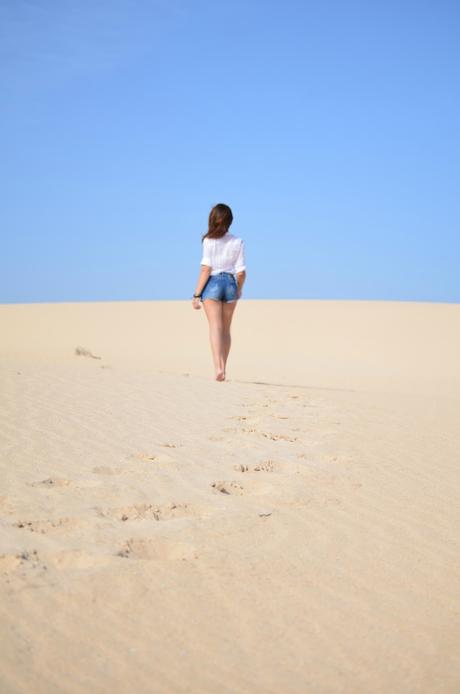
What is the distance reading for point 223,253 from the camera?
25.9 feet

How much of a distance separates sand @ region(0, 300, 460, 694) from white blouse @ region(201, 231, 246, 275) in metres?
1.55

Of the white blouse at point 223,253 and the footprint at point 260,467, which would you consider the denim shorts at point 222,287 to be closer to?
the white blouse at point 223,253

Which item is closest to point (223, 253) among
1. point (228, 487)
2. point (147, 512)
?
point (228, 487)

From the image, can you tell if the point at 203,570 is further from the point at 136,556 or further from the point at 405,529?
the point at 405,529

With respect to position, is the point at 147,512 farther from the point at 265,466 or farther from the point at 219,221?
the point at 219,221

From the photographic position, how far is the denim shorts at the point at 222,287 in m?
7.93

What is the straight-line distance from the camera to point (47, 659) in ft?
7.05

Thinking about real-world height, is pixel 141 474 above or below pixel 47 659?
above

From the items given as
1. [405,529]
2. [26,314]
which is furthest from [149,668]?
[26,314]

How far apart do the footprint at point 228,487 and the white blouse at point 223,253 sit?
14.1 feet

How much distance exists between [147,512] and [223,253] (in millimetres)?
4892

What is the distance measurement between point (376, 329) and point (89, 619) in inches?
836

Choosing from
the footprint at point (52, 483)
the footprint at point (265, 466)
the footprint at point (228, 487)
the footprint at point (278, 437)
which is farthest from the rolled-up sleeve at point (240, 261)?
the footprint at point (52, 483)

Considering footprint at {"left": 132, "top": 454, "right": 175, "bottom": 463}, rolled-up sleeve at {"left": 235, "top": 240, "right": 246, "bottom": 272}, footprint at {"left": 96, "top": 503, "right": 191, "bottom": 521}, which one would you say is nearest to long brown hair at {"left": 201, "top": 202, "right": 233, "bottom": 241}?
rolled-up sleeve at {"left": 235, "top": 240, "right": 246, "bottom": 272}
